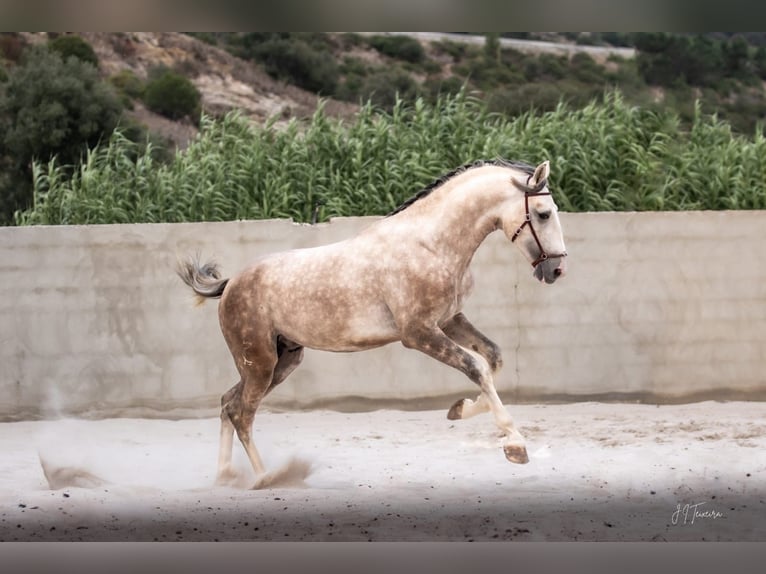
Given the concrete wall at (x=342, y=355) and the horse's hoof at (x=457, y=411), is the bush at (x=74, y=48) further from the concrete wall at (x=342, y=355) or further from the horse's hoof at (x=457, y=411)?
the horse's hoof at (x=457, y=411)

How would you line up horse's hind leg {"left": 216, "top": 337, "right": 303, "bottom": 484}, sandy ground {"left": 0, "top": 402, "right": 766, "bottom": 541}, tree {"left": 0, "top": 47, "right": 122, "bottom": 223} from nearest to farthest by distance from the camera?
sandy ground {"left": 0, "top": 402, "right": 766, "bottom": 541}, horse's hind leg {"left": 216, "top": 337, "right": 303, "bottom": 484}, tree {"left": 0, "top": 47, "right": 122, "bottom": 223}

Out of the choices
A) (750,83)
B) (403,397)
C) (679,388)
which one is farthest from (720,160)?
(403,397)

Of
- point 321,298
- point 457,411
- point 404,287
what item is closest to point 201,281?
point 321,298

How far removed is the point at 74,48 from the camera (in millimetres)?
8602

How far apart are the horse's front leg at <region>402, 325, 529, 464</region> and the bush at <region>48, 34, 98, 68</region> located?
4.63 meters

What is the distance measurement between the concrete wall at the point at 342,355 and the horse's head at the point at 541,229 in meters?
1.90

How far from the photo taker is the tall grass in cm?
745

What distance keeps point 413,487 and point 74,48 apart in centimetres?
479

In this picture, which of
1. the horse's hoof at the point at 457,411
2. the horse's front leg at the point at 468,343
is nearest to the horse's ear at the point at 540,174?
the horse's front leg at the point at 468,343

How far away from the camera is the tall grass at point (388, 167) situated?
745cm

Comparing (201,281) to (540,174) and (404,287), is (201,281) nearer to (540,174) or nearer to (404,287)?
(404,287)

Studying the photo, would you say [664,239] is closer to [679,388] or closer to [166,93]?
[679,388]

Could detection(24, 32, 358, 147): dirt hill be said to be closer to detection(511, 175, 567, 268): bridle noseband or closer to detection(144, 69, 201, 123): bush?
detection(144, 69, 201, 123): bush

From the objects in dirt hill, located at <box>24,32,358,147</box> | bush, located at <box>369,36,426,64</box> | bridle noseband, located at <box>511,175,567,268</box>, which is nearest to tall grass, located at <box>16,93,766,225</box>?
dirt hill, located at <box>24,32,358,147</box>
